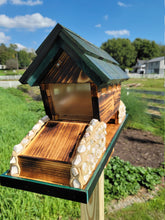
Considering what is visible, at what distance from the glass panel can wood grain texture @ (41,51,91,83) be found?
0.30ft

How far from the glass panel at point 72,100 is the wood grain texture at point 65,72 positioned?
92 mm

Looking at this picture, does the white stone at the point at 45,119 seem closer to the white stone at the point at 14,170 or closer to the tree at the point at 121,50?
the white stone at the point at 14,170

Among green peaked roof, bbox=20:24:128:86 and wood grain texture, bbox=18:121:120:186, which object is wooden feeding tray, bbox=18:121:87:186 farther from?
green peaked roof, bbox=20:24:128:86

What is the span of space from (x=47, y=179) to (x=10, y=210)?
1.85 m

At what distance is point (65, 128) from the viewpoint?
1078 millimetres

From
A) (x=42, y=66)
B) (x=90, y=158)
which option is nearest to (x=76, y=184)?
(x=90, y=158)

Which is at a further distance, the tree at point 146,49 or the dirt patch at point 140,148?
the tree at point 146,49

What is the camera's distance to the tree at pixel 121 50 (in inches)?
1689

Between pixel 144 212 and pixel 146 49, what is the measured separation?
52.0 m

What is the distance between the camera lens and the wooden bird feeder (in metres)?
0.84

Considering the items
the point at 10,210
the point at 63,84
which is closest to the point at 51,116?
the point at 63,84

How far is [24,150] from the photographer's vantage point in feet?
3.22

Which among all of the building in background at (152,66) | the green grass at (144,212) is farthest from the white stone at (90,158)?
the building in background at (152,66)

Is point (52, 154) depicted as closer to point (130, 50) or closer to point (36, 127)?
point (36, 127)
